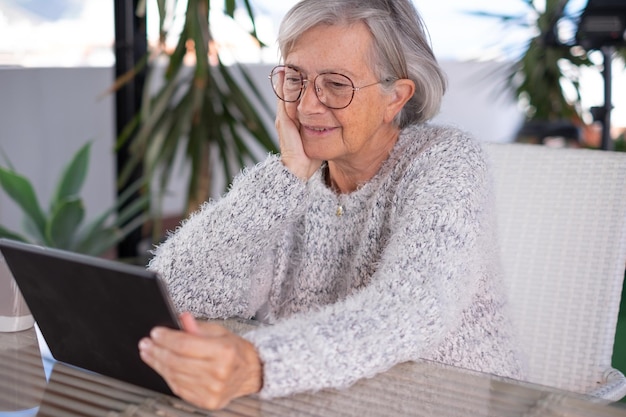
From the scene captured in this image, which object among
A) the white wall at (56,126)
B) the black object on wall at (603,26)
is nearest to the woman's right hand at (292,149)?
the white wall at (56,126)

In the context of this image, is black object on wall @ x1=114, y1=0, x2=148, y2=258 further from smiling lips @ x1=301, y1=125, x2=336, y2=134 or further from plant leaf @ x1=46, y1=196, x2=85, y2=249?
smiling lips @ x1=301, y1=125, x2=336, y2=134

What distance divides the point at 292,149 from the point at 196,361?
0.69 meters

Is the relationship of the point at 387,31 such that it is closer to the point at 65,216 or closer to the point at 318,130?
the point at 318,130

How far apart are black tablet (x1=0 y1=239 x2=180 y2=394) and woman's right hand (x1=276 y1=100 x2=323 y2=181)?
56 centimetres

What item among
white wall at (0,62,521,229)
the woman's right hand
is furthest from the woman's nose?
white wall at (0,62,521,229)

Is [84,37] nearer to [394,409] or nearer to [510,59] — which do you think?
[510,59]

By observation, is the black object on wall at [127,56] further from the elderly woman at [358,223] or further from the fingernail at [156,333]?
the fingernail at [156,333]

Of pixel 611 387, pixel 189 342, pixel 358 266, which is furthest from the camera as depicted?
pixel 358 266

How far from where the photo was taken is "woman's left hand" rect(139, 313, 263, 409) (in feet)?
3.02

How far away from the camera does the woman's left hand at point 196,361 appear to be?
3.02 ft

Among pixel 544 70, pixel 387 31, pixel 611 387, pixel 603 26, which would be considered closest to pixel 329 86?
pixel 387 31

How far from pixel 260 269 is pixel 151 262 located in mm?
216

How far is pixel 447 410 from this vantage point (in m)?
0.98

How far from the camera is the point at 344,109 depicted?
4.73ft
